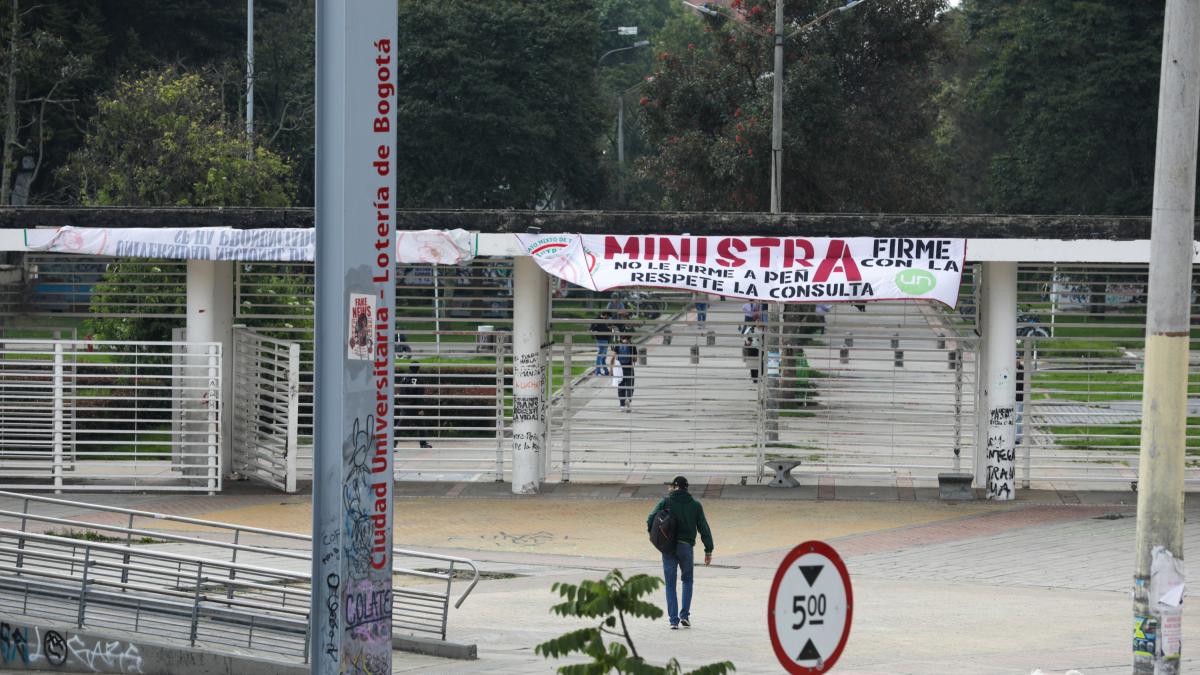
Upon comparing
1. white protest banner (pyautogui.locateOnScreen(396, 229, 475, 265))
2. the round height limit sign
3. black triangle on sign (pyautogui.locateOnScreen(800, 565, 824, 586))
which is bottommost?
the round height limit sign

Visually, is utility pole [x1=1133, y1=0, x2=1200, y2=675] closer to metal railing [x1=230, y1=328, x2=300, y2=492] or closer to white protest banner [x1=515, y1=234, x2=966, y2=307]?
white protest banner [x1=515, y1=234, x2=966, y2=307]

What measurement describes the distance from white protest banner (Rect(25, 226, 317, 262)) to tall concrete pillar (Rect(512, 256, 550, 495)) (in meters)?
2.73

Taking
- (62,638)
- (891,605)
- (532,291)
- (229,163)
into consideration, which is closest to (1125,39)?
(229,163)

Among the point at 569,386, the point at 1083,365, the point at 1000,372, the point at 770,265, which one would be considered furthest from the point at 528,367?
the point at 1083,365

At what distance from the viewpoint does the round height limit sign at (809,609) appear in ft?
22.0

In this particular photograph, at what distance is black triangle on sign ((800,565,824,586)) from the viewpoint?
6758 mm

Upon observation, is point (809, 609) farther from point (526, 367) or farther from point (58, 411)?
point (58, 411)

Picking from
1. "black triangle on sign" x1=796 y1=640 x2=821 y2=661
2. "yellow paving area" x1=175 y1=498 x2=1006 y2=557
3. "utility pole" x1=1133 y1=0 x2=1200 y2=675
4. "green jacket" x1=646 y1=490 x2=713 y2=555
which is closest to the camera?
"black triangle on sign" x1=796 y1=640 x2=821 y2=661

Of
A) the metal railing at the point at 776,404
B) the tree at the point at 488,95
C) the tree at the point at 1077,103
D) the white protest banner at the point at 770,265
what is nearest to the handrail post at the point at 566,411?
the metal railing at the point at 776,404

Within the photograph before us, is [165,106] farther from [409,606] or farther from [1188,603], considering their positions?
[1188,603]

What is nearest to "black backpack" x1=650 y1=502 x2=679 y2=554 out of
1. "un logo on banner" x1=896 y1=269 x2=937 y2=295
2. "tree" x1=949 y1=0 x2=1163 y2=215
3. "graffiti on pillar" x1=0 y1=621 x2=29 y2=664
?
"graffiti on pillar" x1=0 y1=621 x2=29 y2=664

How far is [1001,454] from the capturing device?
18938 millimetres

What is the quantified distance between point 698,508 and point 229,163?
20.7m

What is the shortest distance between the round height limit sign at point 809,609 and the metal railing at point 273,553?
14.4ft
